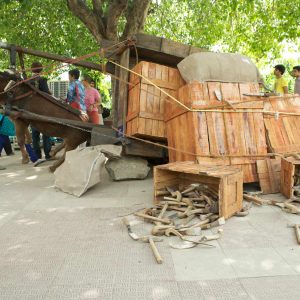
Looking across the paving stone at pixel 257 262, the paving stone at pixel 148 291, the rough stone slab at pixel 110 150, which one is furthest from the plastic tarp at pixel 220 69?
the paving stone at pixel 148 291

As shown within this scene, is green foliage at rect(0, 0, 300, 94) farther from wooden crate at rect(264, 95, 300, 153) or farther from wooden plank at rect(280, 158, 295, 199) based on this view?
wooden plank at rect(280, 158, 295, 199)

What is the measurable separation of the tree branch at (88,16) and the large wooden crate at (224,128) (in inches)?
245

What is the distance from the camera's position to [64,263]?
10.1 feet

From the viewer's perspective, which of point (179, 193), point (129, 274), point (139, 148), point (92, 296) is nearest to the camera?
point (92, 296)

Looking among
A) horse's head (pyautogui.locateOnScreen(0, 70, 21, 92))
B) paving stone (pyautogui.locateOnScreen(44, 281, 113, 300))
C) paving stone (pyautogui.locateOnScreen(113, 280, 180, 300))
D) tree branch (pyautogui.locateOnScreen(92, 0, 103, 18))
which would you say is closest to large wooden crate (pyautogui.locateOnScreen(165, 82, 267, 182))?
paving stone (pyautogui.locateOnScreen(113, 280, 180, 300))

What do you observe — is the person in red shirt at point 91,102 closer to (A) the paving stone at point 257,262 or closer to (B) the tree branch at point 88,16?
(B) the tree branch at point 88,16

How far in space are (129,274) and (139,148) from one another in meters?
4.10

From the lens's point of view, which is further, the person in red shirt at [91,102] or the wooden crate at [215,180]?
the person in red shirt at [91,102]

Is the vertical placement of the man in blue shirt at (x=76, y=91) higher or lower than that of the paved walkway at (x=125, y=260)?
higher

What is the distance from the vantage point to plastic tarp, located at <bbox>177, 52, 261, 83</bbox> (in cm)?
556

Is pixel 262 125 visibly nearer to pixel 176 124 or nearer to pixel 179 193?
pixel 176 124

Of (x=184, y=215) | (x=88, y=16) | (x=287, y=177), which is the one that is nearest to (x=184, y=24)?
(x=88, y=16)

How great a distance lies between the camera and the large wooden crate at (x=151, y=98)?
6.21 m

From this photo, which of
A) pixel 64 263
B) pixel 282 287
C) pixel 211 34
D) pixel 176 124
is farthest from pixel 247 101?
pixel 211 34
